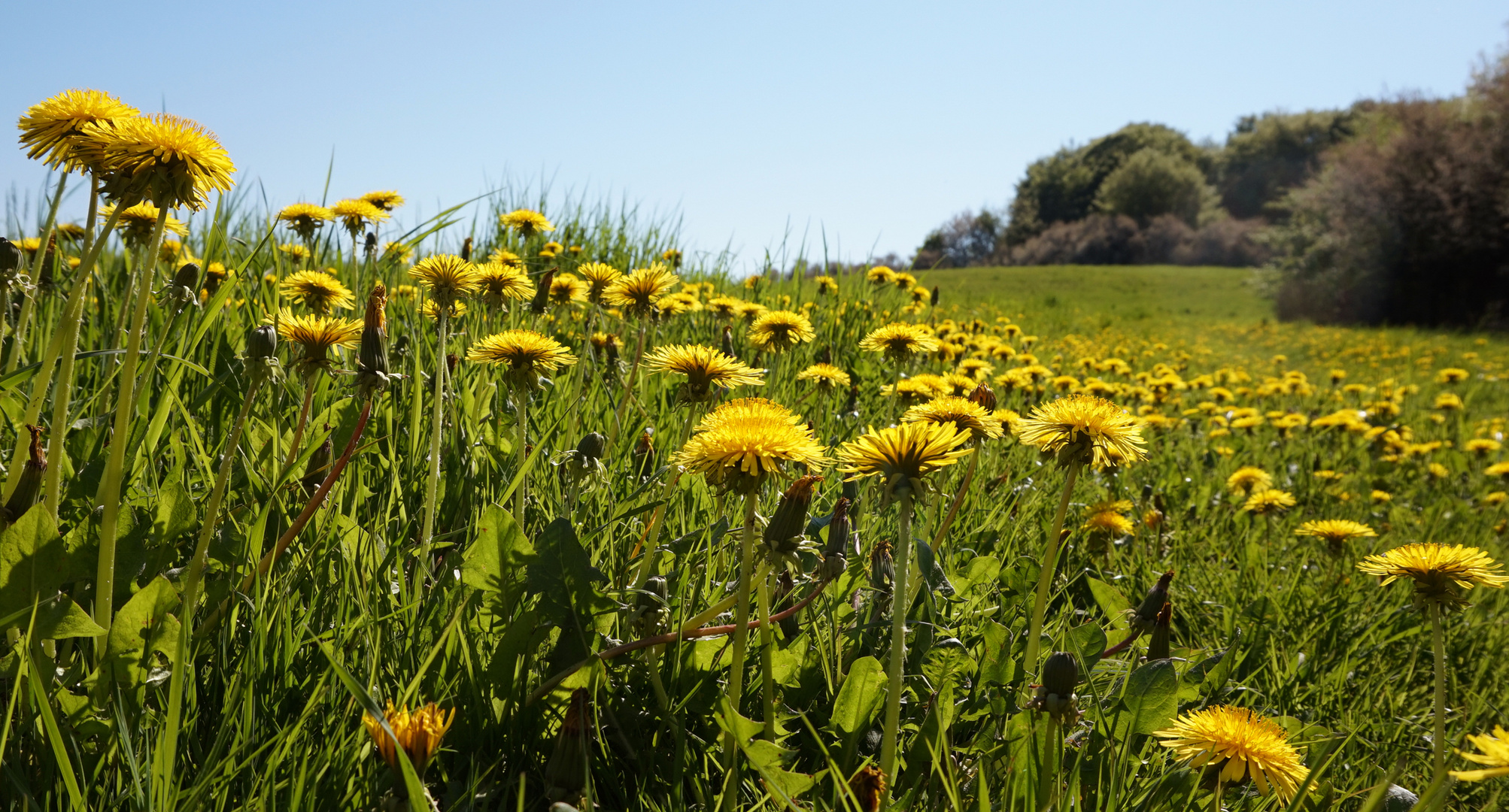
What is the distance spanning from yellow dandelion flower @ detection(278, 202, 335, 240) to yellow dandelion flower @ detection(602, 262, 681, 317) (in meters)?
1.05

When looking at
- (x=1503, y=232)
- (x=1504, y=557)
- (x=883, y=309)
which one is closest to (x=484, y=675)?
(x=1504, y=557)

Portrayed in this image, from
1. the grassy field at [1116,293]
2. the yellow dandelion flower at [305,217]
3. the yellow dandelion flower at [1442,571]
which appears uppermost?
the grassy field at [1116,293]

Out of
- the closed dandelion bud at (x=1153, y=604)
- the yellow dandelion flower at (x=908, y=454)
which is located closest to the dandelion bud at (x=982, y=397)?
the closed dandelion bud at (x=1153, y=604)

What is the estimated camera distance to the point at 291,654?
989 millimetres

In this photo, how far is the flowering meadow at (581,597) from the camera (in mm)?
872

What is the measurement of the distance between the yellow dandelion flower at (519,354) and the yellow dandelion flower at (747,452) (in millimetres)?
506

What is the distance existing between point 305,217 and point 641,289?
122 cm

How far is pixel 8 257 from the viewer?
53.4 inches

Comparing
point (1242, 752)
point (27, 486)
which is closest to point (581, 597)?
point (27, 486)

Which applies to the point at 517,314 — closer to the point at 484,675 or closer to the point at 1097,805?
the point at 484,675

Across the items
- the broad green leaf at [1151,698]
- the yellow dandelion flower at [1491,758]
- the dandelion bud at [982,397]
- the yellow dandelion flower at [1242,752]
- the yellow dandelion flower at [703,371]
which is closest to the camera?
the yellow dandelion flower at [1491,758]

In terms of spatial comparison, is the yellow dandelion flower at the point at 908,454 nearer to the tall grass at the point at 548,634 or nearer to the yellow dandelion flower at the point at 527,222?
the tall grass at the point at 548,634

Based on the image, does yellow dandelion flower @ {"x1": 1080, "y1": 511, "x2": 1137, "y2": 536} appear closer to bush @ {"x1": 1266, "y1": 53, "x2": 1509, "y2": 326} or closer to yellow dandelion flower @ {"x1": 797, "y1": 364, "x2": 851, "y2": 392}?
yellow dandelion flower @ {"x1": 797, "y1": 364, "x2": 851, "y2": 392}

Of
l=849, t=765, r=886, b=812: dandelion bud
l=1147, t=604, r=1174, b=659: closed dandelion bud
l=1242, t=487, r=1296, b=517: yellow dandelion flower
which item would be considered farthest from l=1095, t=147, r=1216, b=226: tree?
l=849, t=765, r=886, b=812: dandelion bud
